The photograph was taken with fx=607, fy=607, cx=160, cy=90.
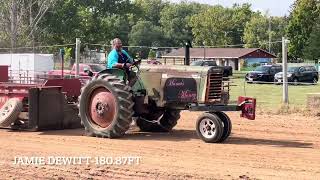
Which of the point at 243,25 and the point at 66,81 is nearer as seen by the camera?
the point at 66,81

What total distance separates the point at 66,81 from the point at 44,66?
17.1 m

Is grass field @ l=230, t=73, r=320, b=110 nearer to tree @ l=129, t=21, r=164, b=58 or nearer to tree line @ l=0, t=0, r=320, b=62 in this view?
tree line @ l=0, t=0, r=320, b=62

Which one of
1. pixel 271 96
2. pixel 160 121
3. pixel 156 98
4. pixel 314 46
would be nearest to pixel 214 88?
pixel 156 98

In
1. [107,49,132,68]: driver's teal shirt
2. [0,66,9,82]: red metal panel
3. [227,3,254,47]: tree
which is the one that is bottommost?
[0,66,9,82]: red metal panel

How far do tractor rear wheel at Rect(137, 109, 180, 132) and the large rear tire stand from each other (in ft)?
7.84

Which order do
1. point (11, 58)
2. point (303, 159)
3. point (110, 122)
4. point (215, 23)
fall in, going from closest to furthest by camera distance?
point (303, 159), point (110, 122), point (11, 58), point (215, 23)

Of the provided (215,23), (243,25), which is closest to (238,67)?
(215,23)

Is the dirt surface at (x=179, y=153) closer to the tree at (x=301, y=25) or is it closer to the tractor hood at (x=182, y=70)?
the tractor hood at (x=182, y=70)

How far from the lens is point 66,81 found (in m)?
12.7

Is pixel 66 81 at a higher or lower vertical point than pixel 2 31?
lower

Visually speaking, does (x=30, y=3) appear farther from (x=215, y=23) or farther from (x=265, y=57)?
(x=215, y=23)

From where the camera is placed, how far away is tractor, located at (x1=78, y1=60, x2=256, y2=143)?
417 inches

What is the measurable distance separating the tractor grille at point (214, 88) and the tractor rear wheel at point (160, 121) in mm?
1340

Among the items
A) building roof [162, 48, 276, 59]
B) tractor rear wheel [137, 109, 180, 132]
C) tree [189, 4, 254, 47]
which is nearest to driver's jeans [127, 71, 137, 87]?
tractor rear wheel [137, 109, 180, 132]
